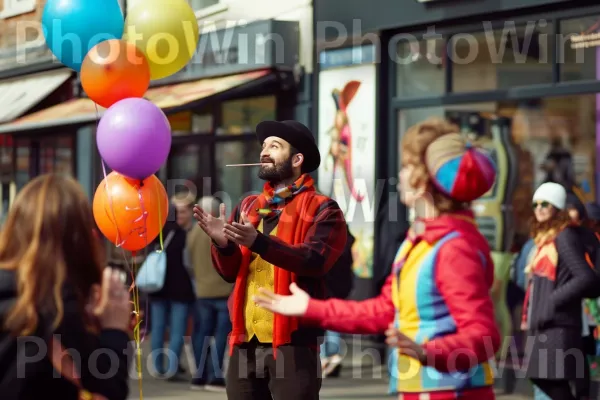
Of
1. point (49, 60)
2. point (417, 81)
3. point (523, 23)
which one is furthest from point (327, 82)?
point (49, 60)

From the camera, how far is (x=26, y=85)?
20750 mm

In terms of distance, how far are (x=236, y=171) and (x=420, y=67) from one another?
12.6 feet

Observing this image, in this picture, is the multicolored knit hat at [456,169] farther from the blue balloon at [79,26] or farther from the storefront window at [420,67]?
the storefront window at [420,67]

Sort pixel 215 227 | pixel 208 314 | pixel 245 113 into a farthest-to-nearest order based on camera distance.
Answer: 1. pixel 245 113
2. pixel 208 314
3. pixel 215 227

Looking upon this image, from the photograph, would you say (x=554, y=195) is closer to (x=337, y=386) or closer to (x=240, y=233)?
(x=240, y=233)

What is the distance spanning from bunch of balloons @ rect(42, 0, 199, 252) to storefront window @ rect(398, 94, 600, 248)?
464 centimetres

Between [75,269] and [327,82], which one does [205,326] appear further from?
[75,269]

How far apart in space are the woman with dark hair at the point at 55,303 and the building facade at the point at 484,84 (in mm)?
7501

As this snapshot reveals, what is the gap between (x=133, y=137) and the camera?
6820 mm

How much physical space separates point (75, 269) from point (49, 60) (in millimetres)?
16712

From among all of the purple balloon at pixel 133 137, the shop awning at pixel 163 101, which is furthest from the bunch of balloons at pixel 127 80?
the shop awning at pixel 163 101

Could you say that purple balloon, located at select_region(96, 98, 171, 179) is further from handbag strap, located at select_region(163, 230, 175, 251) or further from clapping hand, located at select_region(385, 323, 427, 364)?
handbag strap, located at select_region(163, 230, 175, 251)

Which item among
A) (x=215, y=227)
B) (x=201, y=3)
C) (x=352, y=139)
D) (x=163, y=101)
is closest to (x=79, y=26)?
(x=215, y=227)

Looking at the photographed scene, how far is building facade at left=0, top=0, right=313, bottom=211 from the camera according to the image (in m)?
14.6
